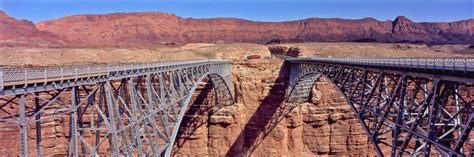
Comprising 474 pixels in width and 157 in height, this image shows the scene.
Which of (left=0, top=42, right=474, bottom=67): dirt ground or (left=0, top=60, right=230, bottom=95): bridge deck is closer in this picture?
A: (left=0, top=60, right=230, bottom=95): bridge deck

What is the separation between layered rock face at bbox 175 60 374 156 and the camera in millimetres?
51031

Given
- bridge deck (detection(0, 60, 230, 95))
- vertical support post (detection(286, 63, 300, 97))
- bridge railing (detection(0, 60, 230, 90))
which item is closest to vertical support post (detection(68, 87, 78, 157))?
bridge deck (detection(0, 60, 230, 95))

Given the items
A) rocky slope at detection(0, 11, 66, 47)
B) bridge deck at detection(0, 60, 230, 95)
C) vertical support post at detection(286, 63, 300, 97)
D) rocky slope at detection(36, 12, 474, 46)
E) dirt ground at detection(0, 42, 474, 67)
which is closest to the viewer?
bridge deck at detection(0, 60, 230, 95)

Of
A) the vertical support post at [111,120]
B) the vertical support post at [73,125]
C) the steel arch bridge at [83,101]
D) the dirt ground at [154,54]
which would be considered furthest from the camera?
the dirt ground at [154,54]

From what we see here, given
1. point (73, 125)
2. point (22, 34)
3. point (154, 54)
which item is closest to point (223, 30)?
point (22, 34)

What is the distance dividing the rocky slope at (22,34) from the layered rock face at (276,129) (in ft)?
248

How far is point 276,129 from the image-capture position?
52.1 m

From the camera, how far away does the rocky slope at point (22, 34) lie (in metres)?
115

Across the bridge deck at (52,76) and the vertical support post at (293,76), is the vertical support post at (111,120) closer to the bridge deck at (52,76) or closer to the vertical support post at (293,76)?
the bridge deck at (52,76)

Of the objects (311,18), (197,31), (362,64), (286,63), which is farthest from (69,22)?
(362,64)

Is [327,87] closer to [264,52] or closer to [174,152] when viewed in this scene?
[174,152]

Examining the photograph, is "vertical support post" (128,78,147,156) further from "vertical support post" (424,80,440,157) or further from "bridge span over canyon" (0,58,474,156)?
"vertical support post" (424,80,440,157)

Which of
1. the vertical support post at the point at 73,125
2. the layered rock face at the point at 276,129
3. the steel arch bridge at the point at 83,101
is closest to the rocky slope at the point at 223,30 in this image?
the layered rock face at the point at 276,129

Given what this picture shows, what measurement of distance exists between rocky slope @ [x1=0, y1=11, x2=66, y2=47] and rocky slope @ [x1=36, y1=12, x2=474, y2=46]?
783 inches
